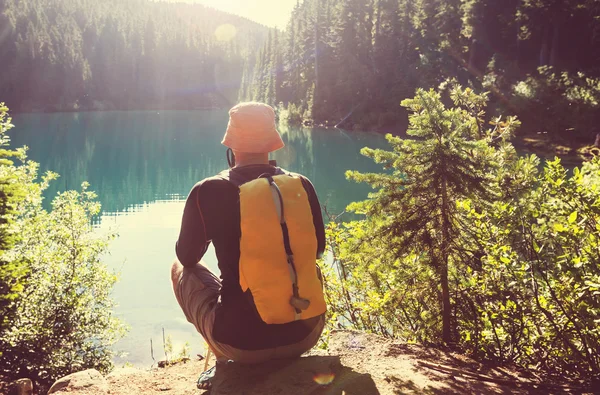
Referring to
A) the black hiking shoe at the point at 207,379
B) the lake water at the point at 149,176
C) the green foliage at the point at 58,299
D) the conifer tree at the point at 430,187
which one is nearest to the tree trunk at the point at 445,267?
the conifer tree at the point at 430,187

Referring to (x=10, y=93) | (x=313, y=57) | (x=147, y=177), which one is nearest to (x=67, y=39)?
(x=10, y=93)

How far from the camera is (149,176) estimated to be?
40625 millimetres

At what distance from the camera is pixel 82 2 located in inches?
5492

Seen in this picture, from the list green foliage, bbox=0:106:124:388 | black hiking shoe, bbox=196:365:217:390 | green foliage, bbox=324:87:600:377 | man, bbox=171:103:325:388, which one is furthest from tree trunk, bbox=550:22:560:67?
black hiking shoe, bbox=196:365:217:390

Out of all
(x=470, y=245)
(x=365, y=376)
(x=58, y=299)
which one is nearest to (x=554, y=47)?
(x=470, y=245)

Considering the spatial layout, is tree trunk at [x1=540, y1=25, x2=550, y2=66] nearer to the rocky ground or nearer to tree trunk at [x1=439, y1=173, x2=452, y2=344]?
tree trunk at [x1=439, y1=173, x2=452, y2=344]

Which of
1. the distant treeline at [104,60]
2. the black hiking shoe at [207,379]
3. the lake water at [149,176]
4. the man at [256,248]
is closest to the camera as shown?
the man at [256,248]

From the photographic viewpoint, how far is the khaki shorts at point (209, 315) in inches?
117

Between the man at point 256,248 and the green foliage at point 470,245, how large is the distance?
150cm

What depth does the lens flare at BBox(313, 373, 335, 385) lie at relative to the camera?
3.00m

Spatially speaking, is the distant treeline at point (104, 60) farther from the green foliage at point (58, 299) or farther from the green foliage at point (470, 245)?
the green foliage at point (470, 245)

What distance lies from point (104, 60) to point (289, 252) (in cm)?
13277

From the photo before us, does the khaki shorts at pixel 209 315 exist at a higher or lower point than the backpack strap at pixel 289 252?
lower

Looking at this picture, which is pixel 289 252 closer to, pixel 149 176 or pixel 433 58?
pixel 149 176
